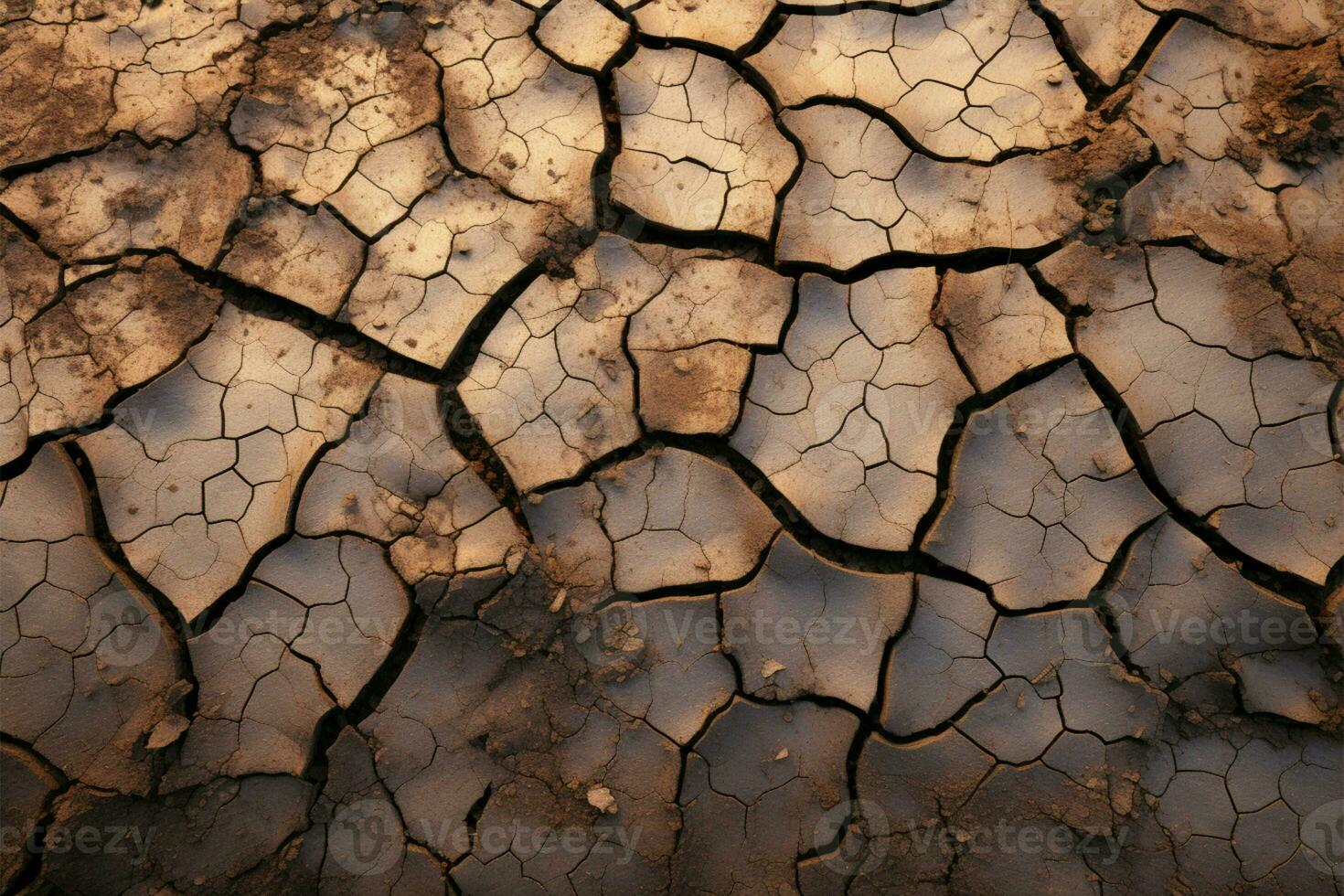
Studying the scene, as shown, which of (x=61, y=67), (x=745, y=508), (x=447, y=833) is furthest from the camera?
(x=61, y=67)

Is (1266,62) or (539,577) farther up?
(1266,62)

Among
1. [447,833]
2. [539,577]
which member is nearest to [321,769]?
[447,833]

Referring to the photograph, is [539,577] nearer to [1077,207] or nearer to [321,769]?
[321,769]

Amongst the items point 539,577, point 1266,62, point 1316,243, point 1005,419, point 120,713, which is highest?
point 1266,62

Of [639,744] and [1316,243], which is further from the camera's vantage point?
[1316,243]

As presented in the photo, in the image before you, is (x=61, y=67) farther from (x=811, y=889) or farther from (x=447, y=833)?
(x=811, y=889)

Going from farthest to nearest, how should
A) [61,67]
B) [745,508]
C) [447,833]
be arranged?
[61,67]
[745,508]
[447,833]
